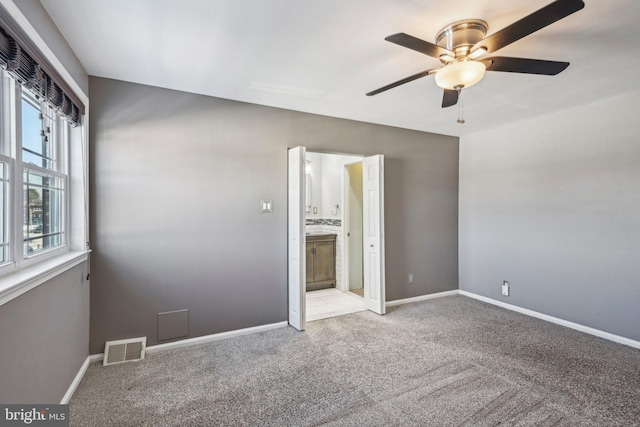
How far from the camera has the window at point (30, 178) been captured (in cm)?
162

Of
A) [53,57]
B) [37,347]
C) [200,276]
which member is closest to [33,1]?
[53,57]

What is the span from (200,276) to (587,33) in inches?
145

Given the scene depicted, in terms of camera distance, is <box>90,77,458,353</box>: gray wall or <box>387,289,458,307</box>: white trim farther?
<box>387,289,458,307</box>: white trim

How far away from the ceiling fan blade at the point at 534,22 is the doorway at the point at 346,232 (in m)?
2.03

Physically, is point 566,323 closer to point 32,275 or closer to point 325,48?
point 325,48

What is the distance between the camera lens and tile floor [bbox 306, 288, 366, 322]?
3988 mm

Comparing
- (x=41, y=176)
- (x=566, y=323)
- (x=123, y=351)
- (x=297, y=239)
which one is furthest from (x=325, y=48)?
(x=566, y=323)

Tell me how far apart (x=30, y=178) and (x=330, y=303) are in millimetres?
3530

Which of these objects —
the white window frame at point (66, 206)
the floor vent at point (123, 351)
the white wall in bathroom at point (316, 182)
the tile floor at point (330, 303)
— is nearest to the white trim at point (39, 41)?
the white window frame at point (66, 206)

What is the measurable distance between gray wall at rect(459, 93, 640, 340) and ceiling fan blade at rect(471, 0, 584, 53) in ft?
8.01

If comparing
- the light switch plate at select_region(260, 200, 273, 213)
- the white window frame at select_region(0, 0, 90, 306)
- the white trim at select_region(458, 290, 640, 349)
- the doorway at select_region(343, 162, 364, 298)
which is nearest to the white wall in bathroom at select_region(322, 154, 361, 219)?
the doorway at select_region(343, 162, 364, 298)

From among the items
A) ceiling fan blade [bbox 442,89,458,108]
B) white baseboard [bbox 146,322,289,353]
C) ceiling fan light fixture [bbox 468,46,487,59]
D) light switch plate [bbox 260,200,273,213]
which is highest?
ceiling fan light fixture [bbox 468,46,487,59]

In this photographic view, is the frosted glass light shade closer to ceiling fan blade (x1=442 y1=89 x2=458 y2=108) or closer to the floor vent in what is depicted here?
ceiling fan blade (x1=442 y1=89 x2=458 y2=108)

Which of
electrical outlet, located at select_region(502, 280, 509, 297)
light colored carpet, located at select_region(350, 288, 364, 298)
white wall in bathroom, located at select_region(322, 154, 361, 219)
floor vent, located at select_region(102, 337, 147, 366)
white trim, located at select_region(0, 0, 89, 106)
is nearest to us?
white trim, located at select_region(0, 0, 89, 106)
